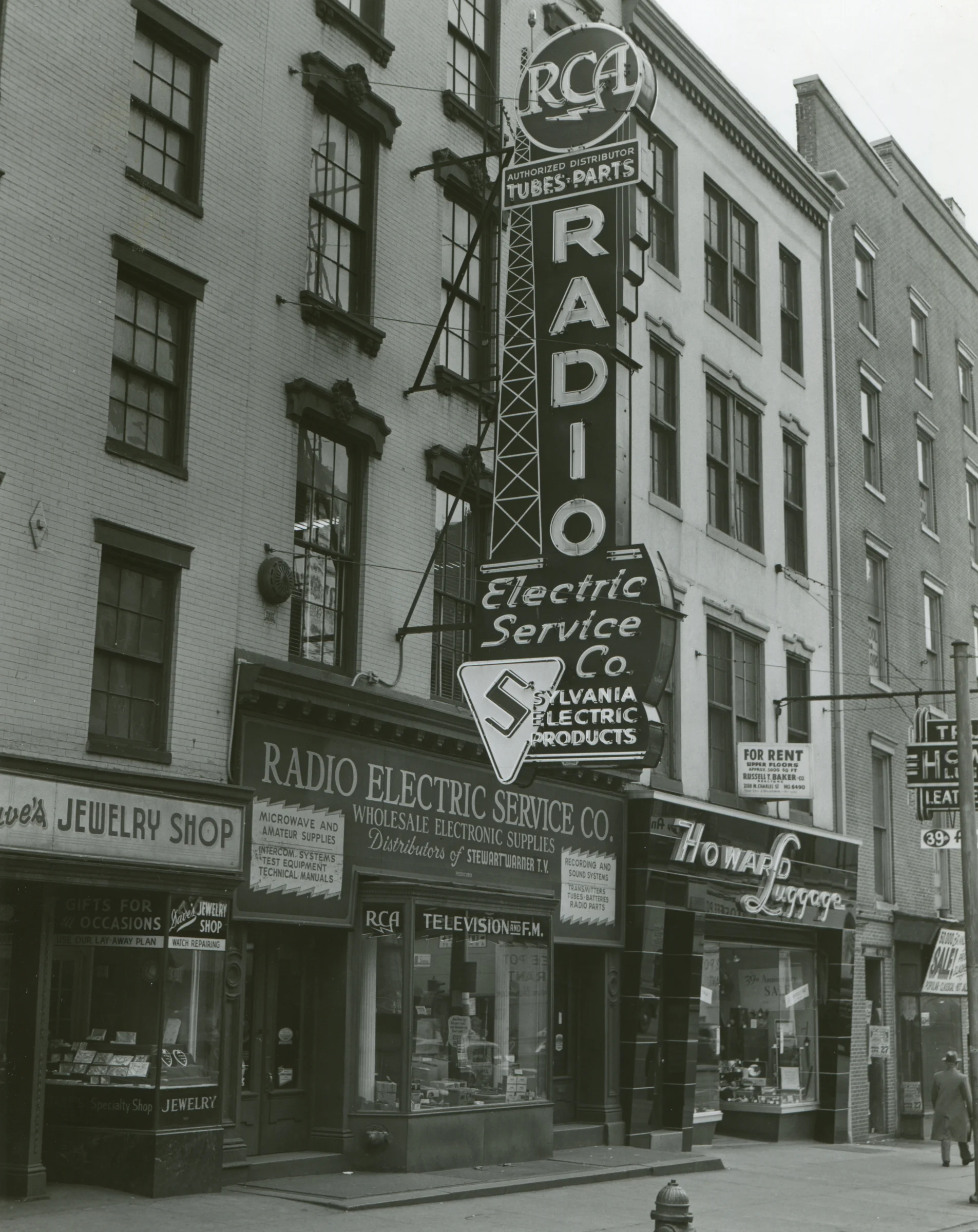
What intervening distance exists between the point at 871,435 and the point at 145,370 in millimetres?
19870

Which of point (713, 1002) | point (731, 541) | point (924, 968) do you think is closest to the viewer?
point (713, 1002)

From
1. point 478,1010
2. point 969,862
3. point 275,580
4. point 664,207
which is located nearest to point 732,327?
point 664,207

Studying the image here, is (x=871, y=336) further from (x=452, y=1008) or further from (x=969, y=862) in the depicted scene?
(x=452, y=1008)

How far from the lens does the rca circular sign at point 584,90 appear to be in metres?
18.6

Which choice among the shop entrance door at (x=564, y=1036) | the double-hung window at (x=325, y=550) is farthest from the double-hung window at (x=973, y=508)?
the double-hung window at (x=325, y=550)

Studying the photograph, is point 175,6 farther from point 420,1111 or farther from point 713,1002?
point 713,1002

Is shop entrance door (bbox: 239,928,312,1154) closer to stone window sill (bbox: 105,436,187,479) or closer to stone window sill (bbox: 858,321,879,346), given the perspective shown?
stone window sill (bbox: 105,436,187,479)

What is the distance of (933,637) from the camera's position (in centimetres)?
3359

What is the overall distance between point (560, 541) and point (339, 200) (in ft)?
15.9

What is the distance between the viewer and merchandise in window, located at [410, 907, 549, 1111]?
16.8 m

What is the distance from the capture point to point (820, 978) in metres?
26.8

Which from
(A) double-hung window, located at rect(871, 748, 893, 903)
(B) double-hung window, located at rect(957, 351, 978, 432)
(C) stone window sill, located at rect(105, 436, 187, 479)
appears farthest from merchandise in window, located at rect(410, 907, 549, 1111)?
(B) double-hung window, located at rect(957, 351, 978, 432)

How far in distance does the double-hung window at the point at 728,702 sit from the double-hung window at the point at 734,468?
186 cm

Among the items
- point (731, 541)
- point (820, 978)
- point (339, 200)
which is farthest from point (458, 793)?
point (820, 978)
